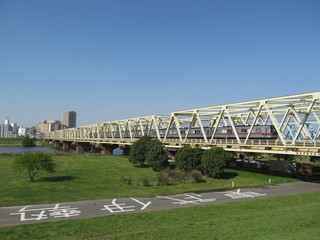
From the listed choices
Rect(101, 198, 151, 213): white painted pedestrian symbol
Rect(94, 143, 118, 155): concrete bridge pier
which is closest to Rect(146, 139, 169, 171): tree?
Rect(101, 198, 151, 213): white painted pedestrian symbol

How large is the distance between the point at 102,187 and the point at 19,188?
862cm

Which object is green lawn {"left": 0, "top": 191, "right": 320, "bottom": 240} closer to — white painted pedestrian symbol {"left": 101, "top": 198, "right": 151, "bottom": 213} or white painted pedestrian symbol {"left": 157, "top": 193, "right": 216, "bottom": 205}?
white painted pedestrian symbol {"left": 101, "top": 198, "right": 151, "bottom": 213}

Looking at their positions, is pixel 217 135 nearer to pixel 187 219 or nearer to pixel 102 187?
pixel 102 187

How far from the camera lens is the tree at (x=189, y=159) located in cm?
3769

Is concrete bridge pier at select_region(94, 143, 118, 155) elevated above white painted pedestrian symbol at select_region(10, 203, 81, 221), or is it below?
above

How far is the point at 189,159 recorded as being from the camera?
38031 millimetres

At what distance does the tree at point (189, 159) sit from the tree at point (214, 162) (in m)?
1.55

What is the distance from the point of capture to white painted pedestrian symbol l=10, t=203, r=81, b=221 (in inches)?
624

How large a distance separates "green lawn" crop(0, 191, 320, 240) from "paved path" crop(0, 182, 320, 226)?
1.61m

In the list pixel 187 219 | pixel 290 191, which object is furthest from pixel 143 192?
A: pixel 290 191

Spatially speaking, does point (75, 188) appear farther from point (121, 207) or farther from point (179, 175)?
point (179, 175)

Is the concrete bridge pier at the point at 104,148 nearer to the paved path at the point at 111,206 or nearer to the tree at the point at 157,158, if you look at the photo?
the tree at the point at 157,158

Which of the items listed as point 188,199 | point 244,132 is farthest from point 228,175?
point 188,199

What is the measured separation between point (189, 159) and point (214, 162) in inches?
177
